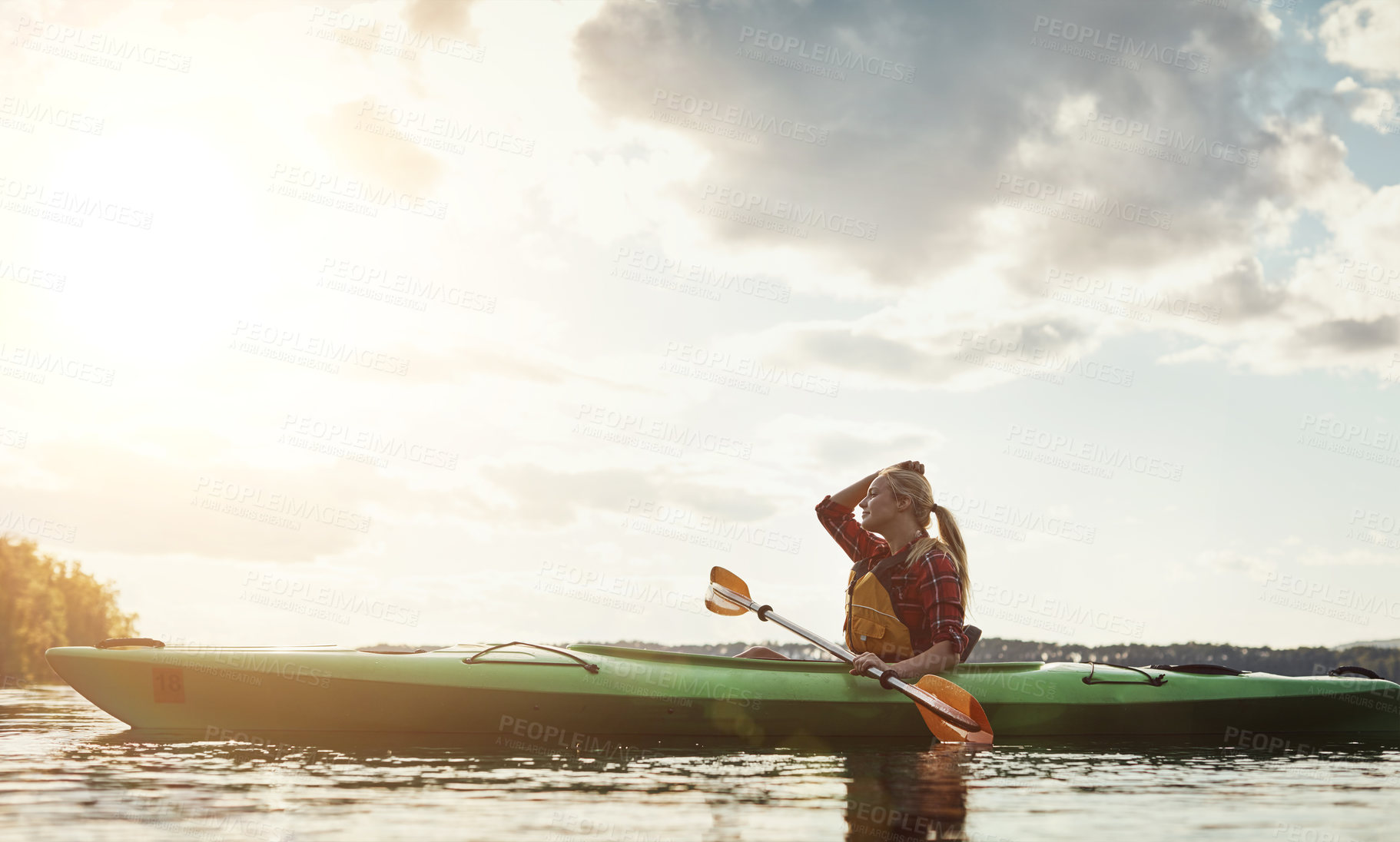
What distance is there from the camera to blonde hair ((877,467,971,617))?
5.85m

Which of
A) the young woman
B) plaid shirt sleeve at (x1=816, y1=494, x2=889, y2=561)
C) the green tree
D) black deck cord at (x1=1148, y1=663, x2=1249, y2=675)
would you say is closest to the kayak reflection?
the young woman

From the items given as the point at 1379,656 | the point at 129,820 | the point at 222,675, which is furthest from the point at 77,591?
the point at 1379,656

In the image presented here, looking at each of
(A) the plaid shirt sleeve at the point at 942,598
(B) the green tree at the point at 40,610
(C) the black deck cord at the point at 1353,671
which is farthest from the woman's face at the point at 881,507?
(B) the green tree at the point at 40,610

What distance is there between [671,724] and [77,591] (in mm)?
39911

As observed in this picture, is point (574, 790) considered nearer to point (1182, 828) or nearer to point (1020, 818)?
point (1020, 818)

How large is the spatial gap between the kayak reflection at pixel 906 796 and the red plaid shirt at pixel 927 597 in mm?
650

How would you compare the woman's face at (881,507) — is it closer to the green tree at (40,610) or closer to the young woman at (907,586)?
the young woman at (907,586)

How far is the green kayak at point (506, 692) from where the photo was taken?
6.05 meters

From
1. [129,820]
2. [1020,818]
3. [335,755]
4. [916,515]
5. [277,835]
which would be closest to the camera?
[277,835]

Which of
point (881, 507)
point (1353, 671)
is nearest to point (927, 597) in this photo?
point (881, 507)

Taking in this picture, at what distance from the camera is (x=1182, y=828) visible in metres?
3.90

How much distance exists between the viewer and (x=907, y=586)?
5863mm

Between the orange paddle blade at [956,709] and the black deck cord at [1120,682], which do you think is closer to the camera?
the orange paddle blade at [956,709]

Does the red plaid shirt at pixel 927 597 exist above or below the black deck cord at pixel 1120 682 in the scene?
above
